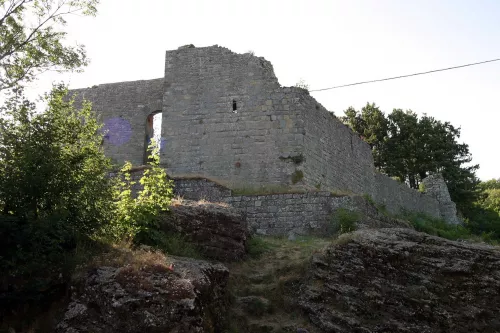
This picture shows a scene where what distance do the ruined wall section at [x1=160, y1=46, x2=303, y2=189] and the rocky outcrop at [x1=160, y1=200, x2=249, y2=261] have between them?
19.2 feet

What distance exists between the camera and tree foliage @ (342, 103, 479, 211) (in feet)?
106

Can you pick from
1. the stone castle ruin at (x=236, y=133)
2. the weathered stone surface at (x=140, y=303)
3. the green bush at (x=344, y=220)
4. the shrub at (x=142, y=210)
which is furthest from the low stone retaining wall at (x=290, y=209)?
the weathered stone surface at (x=140, y=303)

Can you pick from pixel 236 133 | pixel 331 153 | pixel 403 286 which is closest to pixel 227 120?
pixel 236 133

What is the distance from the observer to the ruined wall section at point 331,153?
17125 millimetres

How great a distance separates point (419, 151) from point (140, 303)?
3094 cm

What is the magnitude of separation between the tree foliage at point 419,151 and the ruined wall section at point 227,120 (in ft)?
63.1

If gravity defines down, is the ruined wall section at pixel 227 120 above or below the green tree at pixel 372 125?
below

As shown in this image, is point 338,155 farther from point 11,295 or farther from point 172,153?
point 11,295

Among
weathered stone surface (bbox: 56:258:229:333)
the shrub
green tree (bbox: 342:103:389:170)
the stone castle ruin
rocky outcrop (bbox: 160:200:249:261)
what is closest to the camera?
weathered stone surface (bbox: 56:258:229:333)

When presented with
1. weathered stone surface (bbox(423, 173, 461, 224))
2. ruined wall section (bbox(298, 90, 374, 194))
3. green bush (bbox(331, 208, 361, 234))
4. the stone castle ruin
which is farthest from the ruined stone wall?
green bush (bbox(331, 208, 361, 234))

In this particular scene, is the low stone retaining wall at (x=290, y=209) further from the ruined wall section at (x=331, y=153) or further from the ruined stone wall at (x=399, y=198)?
the ruined stone wall at (x=399, y=198)

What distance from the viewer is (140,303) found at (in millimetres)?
6172

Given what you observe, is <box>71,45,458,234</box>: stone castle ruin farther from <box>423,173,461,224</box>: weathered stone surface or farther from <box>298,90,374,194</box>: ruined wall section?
<box>423,173,461,224</box>: weathered stone surface

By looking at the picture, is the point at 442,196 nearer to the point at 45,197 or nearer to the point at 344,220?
the point at 344,220
